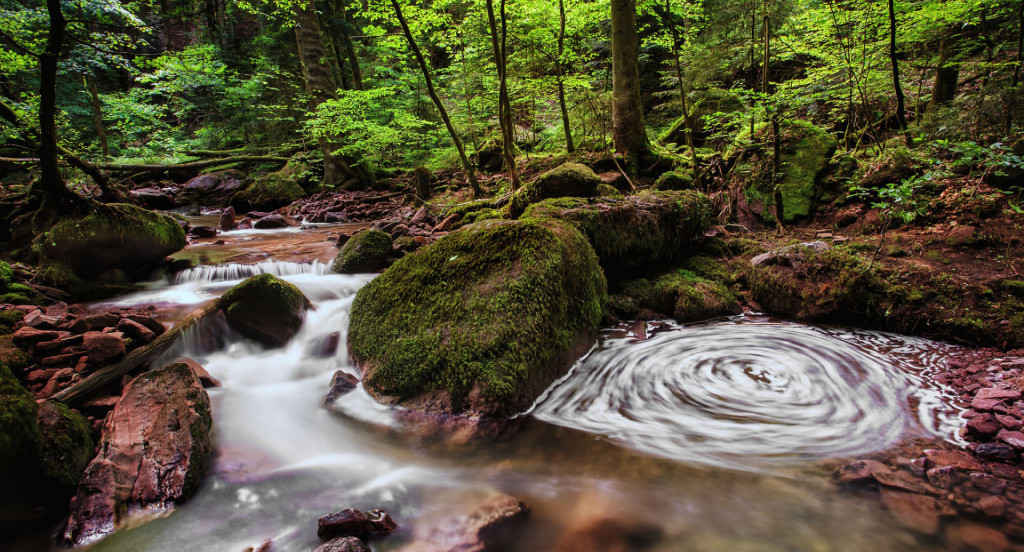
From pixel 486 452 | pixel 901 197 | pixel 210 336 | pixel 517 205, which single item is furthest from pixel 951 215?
pixel 210 336

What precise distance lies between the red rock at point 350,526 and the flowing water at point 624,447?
0.08m

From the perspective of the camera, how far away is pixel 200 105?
21016mm

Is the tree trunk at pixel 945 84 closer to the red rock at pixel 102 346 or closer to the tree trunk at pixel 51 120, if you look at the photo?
the red rock at pixel 102 346

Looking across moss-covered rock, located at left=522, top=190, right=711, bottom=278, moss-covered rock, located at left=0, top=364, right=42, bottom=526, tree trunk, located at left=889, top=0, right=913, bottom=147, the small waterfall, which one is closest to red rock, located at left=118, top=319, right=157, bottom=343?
moss-covered rock, located at left=0, top=364, right=42, bottom=526

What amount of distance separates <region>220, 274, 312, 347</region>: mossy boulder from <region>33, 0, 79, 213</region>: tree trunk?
2.72 metres

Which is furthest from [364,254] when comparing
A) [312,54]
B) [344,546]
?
[312,54]

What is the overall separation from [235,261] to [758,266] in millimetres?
8347

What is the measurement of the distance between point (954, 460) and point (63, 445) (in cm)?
528

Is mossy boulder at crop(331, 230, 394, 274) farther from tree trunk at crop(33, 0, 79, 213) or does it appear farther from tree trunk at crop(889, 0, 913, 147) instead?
tree trunk at crop(889, 0, 913, 147)

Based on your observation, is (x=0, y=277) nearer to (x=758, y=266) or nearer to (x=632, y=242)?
(x=632, y=242)

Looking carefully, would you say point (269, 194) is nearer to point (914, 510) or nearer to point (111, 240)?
point (111, 240)

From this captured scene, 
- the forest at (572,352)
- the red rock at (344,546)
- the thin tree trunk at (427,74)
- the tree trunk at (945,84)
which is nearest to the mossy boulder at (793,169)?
the forest at (572,352)

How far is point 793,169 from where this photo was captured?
23.0 ft

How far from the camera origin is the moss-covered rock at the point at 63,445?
2.23 meters
